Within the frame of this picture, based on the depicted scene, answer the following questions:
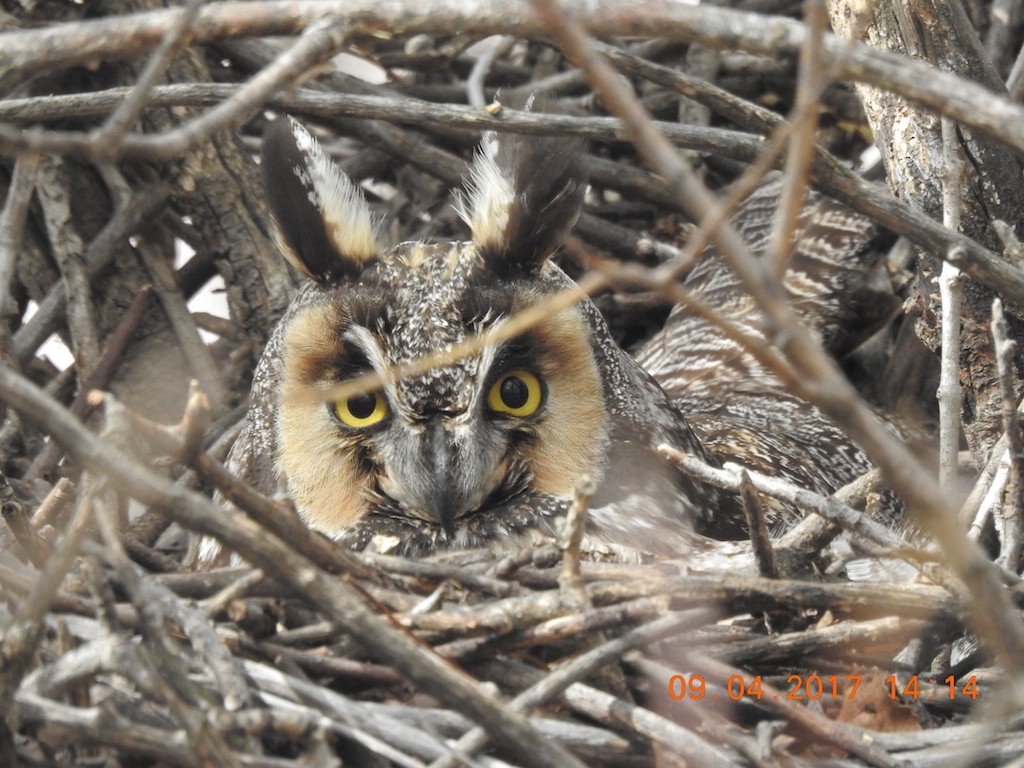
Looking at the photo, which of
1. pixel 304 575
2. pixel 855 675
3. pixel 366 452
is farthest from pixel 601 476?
pixel 304 575

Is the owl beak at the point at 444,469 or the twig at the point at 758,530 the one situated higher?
the owl beak at the point at 444,469

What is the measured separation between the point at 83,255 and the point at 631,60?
1246mm

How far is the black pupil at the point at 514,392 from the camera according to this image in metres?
2.04

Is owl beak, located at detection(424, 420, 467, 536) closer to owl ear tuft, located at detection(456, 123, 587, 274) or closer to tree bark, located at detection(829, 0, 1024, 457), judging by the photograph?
owl ear tuft, located at detection(456, 123, 587, 274)

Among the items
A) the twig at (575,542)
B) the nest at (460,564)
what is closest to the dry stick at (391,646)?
the nest at (460,564)

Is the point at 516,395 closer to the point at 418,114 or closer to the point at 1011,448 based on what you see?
the point at 418,114

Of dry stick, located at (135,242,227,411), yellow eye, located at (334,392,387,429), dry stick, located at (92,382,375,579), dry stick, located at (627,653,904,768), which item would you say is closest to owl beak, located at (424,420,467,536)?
yellow eye, located at (334,392,387,429)

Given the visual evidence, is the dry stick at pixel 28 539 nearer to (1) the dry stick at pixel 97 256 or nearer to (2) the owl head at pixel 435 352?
(2) the owl head at pixel 435 352

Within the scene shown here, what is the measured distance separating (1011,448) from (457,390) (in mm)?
790

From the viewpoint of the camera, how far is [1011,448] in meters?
1.70

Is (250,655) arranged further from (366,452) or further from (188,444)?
(366,452)

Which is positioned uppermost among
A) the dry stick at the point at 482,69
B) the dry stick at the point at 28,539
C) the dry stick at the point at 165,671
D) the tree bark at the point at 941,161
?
the dry stick at the point at 482,69
